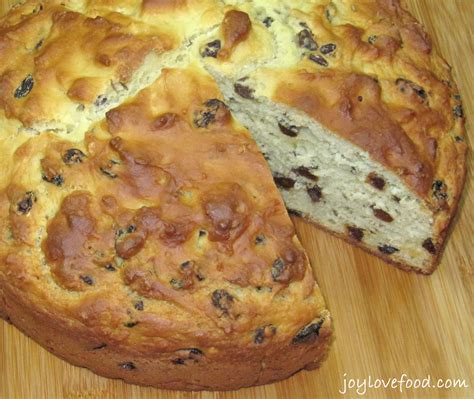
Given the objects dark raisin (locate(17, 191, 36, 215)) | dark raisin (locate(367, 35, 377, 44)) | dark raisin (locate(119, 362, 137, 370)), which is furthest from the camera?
dark raisin (locate(367, 35, 377, 44))

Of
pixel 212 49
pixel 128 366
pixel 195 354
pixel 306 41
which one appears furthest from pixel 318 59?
pixel 128 366

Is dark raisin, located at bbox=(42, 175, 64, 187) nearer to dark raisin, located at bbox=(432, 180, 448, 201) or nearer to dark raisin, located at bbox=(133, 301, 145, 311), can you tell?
dark raisin, located at bbox=(133, 301, 145, 311)

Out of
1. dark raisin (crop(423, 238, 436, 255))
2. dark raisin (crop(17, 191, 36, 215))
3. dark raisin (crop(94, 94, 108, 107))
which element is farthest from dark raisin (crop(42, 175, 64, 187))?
dark raisin (crop(423, 238, 436, 255))

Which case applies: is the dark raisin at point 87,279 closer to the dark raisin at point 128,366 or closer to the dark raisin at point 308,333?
the dark raisin at point 128,366

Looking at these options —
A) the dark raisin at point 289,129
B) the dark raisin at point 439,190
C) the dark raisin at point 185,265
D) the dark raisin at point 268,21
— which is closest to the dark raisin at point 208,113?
the dark raisin at point 289,129

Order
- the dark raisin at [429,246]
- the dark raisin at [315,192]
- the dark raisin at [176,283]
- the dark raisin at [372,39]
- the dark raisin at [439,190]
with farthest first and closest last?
the dark raisin at [315,192] < the dark raisin at [429,246] < the dark raisin at [372,39] < the dark raisin at [439,190] < the dark raisin at [176,283]

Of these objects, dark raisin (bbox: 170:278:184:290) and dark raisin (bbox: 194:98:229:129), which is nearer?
dark raisin (bbox: 170:278:184:290)
